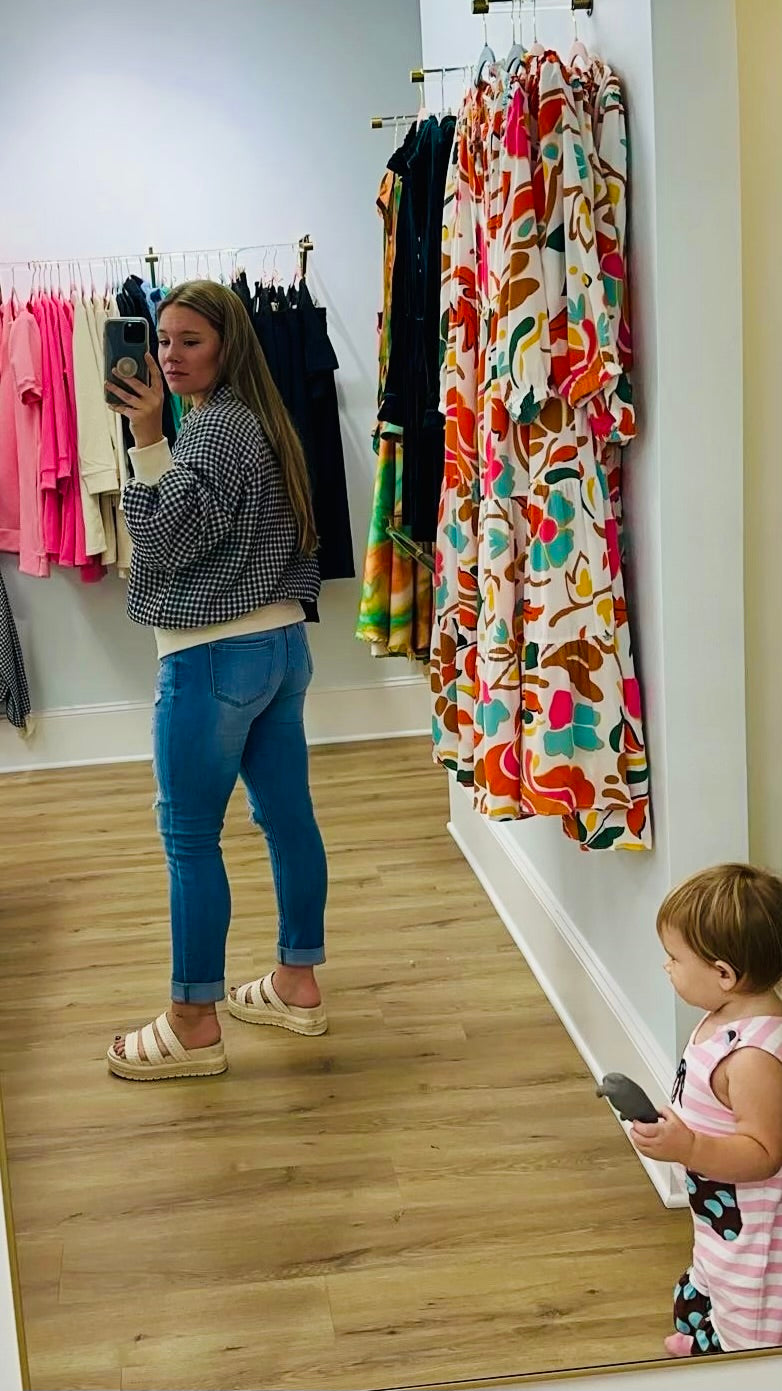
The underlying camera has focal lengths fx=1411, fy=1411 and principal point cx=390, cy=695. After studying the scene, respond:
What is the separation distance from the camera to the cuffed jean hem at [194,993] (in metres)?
1.52

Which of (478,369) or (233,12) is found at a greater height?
(233,12)

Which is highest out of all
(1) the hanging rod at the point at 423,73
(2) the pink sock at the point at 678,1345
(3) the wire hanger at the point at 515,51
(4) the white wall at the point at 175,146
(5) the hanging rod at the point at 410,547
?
(3) the wire hanger at the point at 515,51

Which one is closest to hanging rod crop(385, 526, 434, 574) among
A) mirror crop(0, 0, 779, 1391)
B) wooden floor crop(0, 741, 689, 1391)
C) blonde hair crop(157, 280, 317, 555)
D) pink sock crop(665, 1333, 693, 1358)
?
mirror crop(0, 0, 779, 1391)

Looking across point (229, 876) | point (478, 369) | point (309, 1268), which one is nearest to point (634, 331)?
point (478, 369)

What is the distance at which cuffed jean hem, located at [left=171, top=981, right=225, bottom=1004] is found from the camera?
152 centimetres

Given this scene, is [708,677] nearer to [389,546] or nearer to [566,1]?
[389,546]

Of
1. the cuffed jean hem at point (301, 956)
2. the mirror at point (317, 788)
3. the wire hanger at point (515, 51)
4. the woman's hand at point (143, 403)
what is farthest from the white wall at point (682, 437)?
the woman's hand at point (143, 403)

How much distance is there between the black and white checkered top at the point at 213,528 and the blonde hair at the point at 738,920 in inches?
21.3

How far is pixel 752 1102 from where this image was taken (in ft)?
4.07

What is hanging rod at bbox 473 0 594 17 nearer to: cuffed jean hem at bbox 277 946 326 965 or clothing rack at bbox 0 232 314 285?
clothing rack at bbox 0 232 314 285

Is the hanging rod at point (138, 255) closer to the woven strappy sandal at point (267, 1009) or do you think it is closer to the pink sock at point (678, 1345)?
the woven strappy sandal at point (267, 1009)

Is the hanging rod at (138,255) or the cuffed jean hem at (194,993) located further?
the cuffed jean hem at (194,993)

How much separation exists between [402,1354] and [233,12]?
129cm

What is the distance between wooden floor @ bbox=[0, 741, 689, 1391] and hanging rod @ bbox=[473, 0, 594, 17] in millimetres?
836
